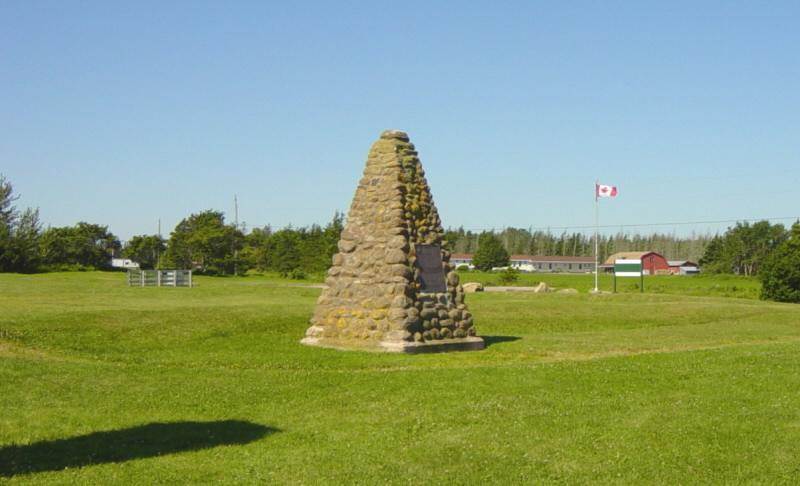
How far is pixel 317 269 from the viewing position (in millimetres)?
70312

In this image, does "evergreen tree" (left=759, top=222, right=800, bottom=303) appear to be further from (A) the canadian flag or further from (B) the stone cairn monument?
(B) the stone cairn monument

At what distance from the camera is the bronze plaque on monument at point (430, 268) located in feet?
61.3

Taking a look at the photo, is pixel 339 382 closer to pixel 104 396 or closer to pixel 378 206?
pixel 104 396

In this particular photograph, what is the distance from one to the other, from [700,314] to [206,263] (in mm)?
54119

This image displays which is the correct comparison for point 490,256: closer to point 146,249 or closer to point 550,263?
point 550,263

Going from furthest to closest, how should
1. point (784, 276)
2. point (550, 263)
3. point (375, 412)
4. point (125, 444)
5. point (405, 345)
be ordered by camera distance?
point (550, 263) < point (784, 276) < point (405, 345) < point (375, 412) < point (125, 444)

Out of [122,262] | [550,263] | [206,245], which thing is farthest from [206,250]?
[550,263]

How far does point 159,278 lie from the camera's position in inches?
1850

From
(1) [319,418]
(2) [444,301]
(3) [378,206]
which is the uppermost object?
(3) [378,206]

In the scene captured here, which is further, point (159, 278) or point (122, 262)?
point (122, 262)

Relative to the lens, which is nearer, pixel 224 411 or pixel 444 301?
pixel 224 411

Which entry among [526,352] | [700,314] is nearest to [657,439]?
[526,352]

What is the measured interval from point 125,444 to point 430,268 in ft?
33.0

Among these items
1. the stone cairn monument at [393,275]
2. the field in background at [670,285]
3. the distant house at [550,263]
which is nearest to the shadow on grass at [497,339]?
the stone cairn monument at [393,275]
